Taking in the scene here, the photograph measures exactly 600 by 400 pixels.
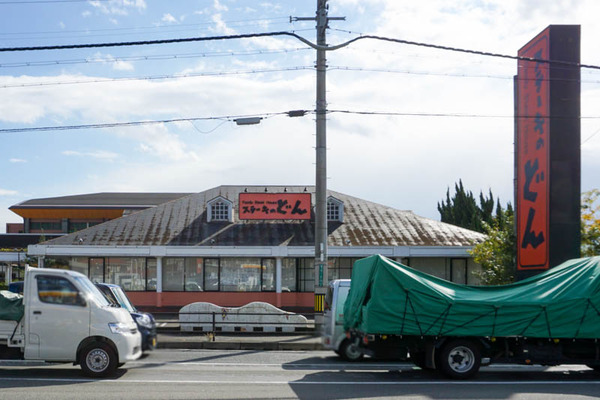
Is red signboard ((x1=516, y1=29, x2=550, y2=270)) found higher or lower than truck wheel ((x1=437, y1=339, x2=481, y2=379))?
higher

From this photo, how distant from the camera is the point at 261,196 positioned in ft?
118

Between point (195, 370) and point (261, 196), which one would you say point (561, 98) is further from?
point (261, 196)

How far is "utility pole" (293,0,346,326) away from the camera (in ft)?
65.5

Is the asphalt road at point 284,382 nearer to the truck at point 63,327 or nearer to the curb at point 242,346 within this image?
the truck at point 63,327

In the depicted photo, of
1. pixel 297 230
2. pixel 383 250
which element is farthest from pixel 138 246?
pixel 383 250

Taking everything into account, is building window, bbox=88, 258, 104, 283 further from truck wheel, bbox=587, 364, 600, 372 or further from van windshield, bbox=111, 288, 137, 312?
truck wheel, bbox=587, 364, 600, 372

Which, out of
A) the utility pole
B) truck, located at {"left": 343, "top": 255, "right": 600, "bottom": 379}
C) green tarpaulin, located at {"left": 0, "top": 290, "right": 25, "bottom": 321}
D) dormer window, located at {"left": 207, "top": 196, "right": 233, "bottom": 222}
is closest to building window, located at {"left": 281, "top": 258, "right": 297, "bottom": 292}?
dormer window, located at {"left": 207, "top": 196, "right": 233, "bottom": 222}

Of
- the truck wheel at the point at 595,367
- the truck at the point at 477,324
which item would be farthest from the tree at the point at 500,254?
the truck at the point at 477,324

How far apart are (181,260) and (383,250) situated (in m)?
10.5

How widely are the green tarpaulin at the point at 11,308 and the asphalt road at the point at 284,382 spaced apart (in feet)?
3.66

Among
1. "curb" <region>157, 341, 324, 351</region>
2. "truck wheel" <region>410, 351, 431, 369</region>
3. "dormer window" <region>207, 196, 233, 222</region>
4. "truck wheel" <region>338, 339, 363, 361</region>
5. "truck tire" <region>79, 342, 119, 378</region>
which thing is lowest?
"curb" <region>157, 341, 324, 351</region>

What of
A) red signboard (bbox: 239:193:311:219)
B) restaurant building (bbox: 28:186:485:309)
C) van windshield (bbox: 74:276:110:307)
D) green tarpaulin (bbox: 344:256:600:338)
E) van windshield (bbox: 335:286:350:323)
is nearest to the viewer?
van windshield (bbox: 74:276:110:307)

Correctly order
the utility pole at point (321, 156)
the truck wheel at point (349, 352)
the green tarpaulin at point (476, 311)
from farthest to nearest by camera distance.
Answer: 1. the utility pole at point (321, 156)
2. the truck wheel at point (349, 352)
3. the green tarpaulin at point (476, 311)

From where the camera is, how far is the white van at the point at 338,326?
→ 50.8 feet
